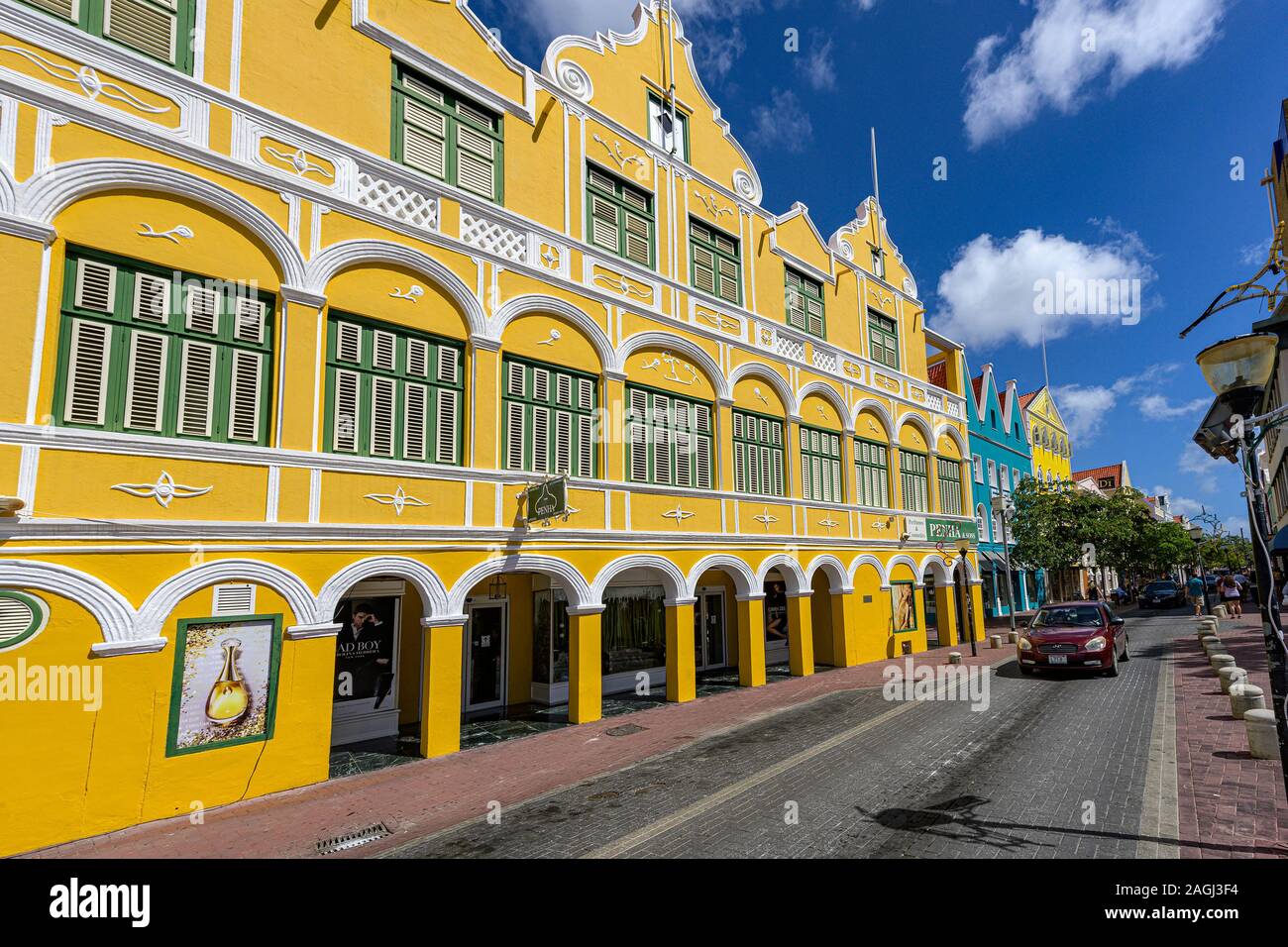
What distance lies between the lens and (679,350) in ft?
48.6

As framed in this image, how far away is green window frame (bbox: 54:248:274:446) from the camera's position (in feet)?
25.1

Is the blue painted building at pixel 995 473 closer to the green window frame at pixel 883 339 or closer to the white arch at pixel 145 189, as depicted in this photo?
the green window frame at pixel 883 339

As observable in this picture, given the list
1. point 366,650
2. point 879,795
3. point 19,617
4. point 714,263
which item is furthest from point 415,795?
point 714,263

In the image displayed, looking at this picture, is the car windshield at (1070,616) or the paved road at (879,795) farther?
the car windshield at (1070,616)

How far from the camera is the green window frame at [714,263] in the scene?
1570cm

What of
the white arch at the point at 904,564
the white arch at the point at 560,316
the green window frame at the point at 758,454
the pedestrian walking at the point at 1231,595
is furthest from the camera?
the pedestrian walking at the point at 1231,595

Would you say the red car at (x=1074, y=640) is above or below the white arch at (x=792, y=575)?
below

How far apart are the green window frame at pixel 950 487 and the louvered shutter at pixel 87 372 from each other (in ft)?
76.2

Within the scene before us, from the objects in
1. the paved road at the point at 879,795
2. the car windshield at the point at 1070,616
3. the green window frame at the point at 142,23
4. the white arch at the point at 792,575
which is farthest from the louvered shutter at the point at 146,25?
the car windshield at the point at 1070,616

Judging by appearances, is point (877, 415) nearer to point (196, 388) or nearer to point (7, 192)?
point (196, 388)

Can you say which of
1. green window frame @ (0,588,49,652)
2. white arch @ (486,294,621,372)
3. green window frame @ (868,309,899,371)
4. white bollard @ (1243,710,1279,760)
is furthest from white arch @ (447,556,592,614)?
green window frame @ (868,309,899,371)

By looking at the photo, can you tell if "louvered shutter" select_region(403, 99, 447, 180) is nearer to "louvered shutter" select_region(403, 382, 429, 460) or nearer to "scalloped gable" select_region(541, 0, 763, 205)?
"scalloped gable" select_region(541, 0, 763, 205)

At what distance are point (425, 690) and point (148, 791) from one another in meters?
3.53

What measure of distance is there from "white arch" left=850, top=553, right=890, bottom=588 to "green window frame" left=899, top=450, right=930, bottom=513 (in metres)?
2.75
